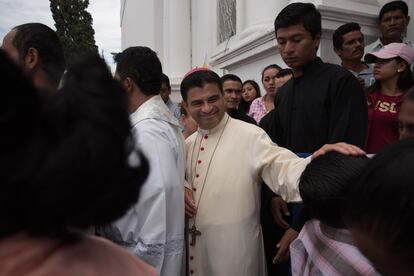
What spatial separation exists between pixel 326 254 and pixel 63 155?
954mm

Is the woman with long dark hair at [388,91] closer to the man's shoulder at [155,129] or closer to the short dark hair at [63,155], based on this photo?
the man's shoulder at [155,129]

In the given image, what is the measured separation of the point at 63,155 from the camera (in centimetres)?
50

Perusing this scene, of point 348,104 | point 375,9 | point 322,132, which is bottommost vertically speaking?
point 322,132

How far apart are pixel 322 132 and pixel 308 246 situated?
0.97 meters

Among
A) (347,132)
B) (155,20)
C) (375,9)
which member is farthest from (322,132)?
(155,20)

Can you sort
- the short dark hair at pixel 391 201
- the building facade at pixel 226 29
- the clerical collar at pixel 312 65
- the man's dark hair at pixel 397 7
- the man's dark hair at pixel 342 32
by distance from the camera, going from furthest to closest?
the building facade at pixel 226 29 < the man's dark hair at pixel 397 7 < the man's dark hair at pixel 342 32 < the clerical collar at pixel 312 65 < the short dark hair at pixel 391 201

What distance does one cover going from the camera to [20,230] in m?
0.56

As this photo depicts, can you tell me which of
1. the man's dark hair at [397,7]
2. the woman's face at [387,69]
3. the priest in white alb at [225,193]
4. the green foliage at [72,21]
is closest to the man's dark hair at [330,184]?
the priest in white alb at [225,193]

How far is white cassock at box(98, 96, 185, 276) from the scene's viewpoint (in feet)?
5.44

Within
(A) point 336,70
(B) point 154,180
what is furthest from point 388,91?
(B) point 154,180

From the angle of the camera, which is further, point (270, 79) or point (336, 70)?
point (270, 79)

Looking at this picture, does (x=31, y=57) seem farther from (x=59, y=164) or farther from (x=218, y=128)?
(x=59, y=164)

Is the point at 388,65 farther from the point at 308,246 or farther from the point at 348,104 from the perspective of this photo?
the point at 308,246

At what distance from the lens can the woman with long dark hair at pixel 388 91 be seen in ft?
8.30
